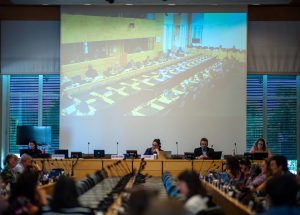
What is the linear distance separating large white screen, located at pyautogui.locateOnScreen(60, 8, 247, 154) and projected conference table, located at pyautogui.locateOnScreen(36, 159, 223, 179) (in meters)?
2.00

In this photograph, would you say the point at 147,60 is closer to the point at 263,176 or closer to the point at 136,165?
the point at 136,165

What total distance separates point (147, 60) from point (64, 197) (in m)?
8.22

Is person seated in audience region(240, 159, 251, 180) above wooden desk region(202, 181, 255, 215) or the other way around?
above

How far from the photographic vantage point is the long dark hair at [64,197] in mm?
3816

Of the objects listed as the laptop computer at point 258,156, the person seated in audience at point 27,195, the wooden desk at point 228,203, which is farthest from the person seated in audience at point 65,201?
the laptop computer at point 258,156

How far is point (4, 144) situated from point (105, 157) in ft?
12.0

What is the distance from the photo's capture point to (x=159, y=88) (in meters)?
11.8

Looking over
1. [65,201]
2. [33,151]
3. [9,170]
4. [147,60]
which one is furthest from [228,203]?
[147,60]

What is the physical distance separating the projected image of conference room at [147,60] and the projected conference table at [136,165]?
2186 mm

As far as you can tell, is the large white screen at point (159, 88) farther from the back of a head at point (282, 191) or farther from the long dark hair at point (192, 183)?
the back of a head at point (282, 191)

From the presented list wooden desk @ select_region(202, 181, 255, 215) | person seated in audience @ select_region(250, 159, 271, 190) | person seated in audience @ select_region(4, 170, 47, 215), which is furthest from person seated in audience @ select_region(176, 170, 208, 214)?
person seated in audience @ select_region(250, 159, 271, 190)

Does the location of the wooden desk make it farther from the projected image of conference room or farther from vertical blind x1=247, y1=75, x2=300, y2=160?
vertical blind x1=247, y1=75, x2=300, y2=160

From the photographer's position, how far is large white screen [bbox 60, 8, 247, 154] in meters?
11.8

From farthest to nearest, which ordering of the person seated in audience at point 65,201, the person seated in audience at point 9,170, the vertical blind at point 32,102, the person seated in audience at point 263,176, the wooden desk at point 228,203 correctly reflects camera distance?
the vertical blind at point 32,102 < the person seated in audience at point 9,170 < the person seated in audience at point 263,176 < the wooden desk at point 228,203 < the person seated in audience at point 65,201
